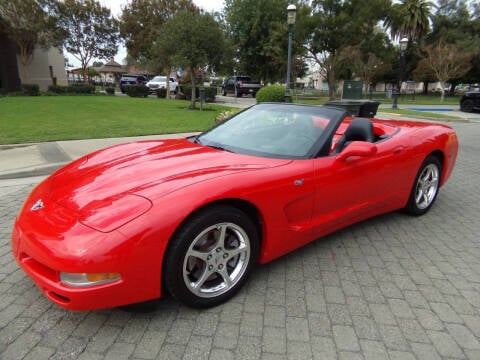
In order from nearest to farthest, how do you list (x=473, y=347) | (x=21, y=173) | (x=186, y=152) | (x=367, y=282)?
(x=473, y=347), (x=367, y=282), (x=186, y=152), (x=21, y=173)

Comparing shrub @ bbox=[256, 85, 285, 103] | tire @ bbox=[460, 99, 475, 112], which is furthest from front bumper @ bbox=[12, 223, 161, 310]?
tire @ bbox=[460, 99, 475, 112]

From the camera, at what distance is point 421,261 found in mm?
2977

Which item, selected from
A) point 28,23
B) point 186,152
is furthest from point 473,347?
point 28,23

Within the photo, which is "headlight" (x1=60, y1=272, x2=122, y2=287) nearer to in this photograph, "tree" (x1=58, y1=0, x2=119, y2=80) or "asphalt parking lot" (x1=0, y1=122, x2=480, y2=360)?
"asphalt parking lot" (x1=0, y1=122, x2=480, y2=360)

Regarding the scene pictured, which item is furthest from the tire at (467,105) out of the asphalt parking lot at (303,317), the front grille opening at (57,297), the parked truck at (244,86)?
the front grille opening at (57,297)

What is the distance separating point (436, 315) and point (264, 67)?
34.3 metres

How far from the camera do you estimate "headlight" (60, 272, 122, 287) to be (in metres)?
1.79

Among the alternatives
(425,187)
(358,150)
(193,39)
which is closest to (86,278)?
(358,150)

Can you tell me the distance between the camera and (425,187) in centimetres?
392

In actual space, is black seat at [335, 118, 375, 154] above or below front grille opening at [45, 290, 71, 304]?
above

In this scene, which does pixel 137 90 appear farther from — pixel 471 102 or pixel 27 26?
pixel 471 102

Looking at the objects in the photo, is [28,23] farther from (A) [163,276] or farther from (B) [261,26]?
(A) [163,276]

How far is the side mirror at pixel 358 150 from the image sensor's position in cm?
265

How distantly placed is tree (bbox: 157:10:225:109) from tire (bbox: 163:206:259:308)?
1462 centimetres
